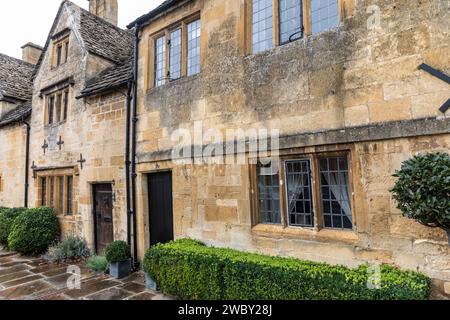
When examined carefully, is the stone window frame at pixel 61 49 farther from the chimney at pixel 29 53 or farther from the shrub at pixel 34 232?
the chimney at pixel 29 53

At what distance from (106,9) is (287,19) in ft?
36.8

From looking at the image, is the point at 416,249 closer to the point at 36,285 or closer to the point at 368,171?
the point at 368,171

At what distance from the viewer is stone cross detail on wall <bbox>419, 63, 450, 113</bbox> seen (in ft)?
12.2

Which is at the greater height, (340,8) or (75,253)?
(340,8)

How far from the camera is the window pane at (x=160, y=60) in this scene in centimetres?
745

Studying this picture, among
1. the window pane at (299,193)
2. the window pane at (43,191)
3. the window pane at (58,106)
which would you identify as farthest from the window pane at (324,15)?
the window pane at (43,191)

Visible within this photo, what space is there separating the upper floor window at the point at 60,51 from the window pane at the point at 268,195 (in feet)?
29.0

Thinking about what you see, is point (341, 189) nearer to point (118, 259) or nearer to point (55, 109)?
point (118, 259)

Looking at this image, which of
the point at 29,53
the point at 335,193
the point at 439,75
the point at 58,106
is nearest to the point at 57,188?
the point at 58,106

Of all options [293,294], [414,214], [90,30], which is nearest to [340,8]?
[414,214]

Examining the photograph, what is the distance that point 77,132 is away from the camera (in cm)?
934

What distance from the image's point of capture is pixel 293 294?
4.07m

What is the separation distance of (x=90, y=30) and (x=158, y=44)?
4.48m
